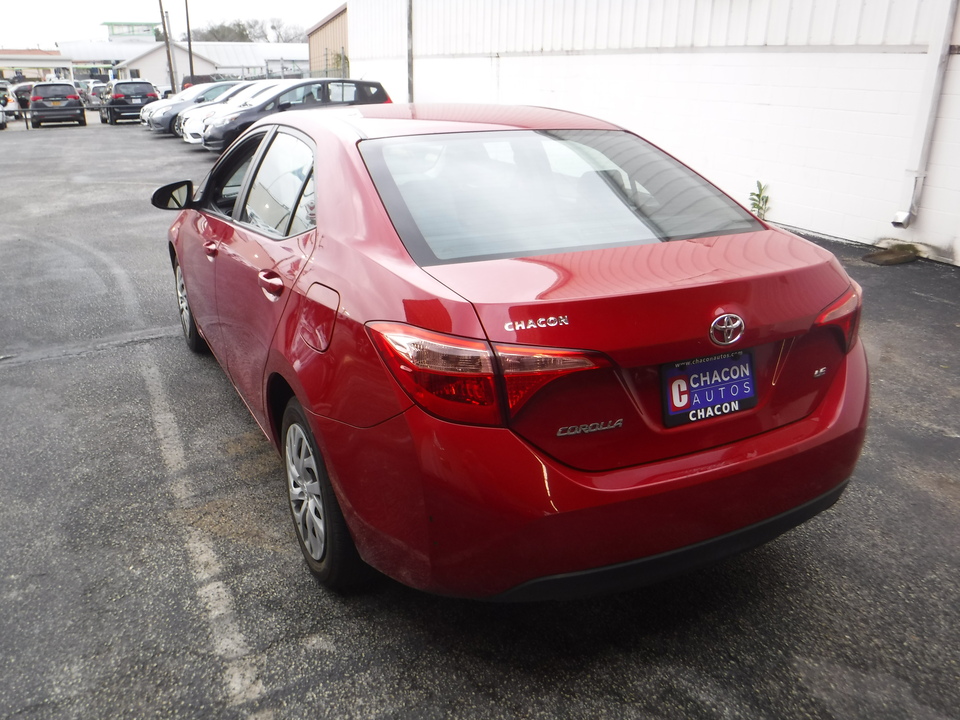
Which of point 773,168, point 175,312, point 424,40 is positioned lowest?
point 175,312

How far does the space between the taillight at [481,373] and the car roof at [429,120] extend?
48.4 inches

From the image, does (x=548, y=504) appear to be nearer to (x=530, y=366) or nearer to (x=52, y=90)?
(x=530, y=366)

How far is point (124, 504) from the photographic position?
3477mm

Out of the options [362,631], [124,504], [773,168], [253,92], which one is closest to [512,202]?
[362,631]

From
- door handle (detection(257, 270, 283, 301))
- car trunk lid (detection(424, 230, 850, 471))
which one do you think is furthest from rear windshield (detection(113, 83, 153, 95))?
car trunk lid (detection(424, 230, 850, 471))

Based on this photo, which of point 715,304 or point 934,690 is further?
point 934,690

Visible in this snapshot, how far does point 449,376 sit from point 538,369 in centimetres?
22

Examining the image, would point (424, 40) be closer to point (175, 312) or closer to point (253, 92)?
point (253, 92)

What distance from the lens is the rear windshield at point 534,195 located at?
8.17 feet

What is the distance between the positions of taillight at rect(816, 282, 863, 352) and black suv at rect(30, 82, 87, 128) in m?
33.9

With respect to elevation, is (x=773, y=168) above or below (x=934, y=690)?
above

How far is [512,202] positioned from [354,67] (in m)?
26.4

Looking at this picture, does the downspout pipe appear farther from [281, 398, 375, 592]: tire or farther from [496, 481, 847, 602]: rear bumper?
[281, 398, 375, 592]: tire

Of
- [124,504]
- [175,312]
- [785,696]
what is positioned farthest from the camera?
[175,312]
